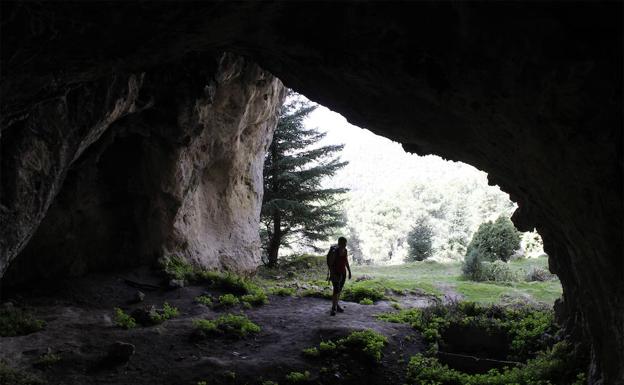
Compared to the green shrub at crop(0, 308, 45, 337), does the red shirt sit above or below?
above

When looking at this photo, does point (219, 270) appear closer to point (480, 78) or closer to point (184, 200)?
point (184, 200)

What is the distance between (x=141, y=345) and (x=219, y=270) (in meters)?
7.10

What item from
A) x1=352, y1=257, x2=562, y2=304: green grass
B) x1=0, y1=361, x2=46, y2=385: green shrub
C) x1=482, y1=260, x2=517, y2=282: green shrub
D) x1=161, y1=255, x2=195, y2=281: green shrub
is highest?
x1=482, y1=260, x2=517, y2=282: green shrub

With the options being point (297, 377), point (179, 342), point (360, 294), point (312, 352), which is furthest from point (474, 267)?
point (179, 342)

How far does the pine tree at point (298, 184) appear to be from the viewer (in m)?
22.4

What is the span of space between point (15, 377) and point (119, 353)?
5.64ft

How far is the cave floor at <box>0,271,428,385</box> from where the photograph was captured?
26.7 feet

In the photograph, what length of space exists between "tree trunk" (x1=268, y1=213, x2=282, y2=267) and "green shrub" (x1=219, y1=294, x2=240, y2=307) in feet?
31.6

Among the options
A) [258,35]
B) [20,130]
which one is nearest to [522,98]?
[258,35]

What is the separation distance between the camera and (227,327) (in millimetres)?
10523

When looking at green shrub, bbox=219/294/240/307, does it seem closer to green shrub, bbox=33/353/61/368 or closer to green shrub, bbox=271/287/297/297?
green shrub, bbox=271/287/297/297

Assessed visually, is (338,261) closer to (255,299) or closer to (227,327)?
(255,299)

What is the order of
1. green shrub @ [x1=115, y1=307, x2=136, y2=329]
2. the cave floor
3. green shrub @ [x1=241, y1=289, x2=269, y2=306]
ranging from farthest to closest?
1. green shrub @ [x1=241, y1=289, x2=269, y2=306]
2. green shrub @ [x1=115, y1=307, x2=136, y2=329]
3. the cave floor

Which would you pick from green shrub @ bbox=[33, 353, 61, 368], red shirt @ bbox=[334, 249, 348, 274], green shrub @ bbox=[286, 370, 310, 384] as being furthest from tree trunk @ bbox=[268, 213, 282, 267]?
green shrub @ bbox=[33, 353, 61, 368]
